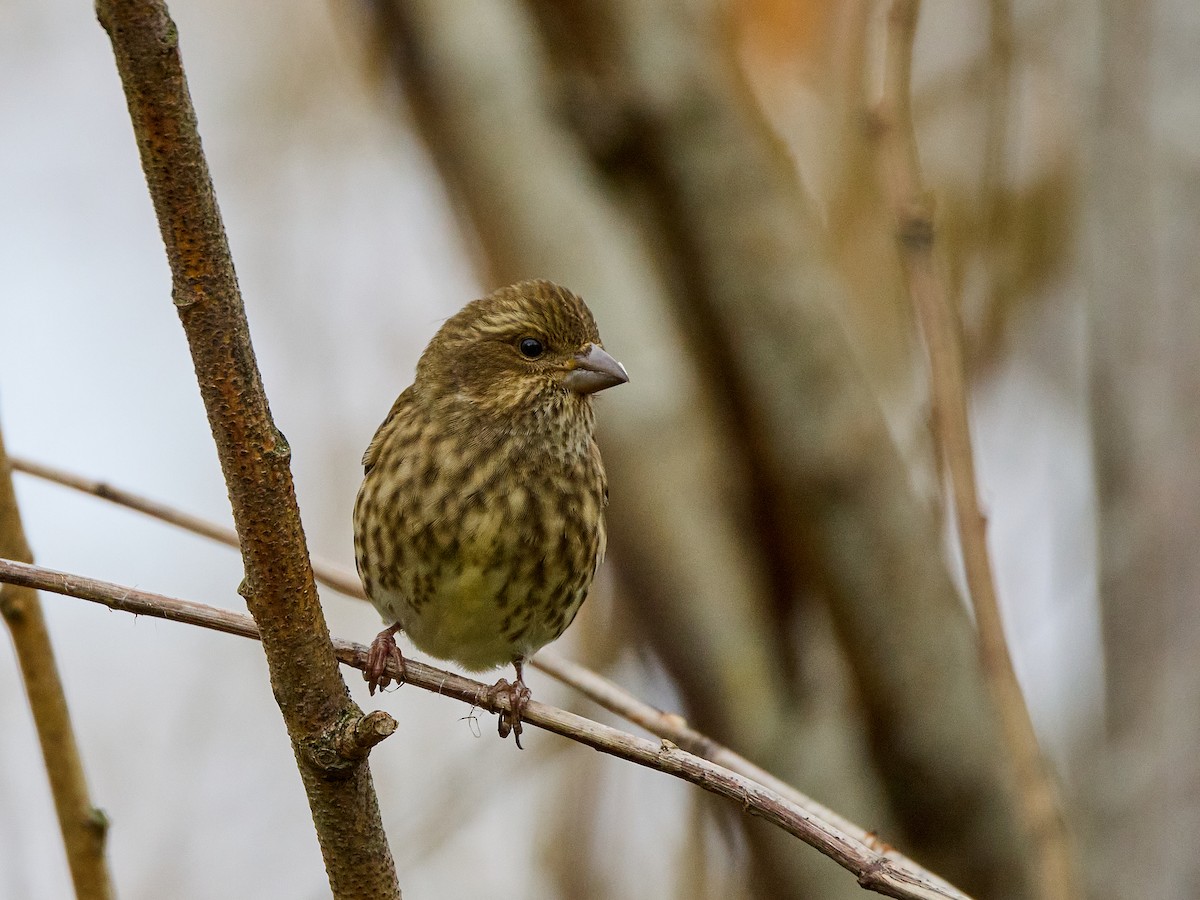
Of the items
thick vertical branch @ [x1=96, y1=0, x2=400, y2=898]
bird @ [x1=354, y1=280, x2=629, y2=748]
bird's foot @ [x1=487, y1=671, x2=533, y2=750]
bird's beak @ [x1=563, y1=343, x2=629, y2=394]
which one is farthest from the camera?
bird's beak @ [x1=563, y1=343, x2=629, y2=394]

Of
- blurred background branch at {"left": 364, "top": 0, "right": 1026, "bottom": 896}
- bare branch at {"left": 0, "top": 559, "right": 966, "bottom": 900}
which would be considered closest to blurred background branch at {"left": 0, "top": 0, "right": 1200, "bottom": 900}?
blurred background branch at {"left": 364, "top": 0, "right": 1026, "bottom": 896}

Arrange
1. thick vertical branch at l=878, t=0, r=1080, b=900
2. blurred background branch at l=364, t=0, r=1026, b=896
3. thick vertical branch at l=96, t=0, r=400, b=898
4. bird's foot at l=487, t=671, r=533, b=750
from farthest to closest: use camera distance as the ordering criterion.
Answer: blurred background branch at l=364, t=0, r=1026, b=896 → bird's foot at l=487, t=671, r=533, b=750 → thick vertical branch at l=878, t=0, r=1080, b=900 → thick vertical branch at l=96, t=0, r=400, b=898

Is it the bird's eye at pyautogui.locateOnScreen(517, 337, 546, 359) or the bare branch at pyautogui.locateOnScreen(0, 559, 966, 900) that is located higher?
the bird's eye at pyautogui.locateOnScreen(517, 337, 546, 359)

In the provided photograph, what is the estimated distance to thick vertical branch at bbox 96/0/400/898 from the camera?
209 centimetres

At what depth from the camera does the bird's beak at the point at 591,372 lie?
14.1 feet

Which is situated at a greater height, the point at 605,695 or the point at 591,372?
the point at 591,372

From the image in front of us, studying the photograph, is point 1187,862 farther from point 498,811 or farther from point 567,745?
point 498,811

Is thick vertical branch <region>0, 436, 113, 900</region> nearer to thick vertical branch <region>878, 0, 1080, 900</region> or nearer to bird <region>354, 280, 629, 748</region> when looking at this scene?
bird <region>354, 280, 629, 748</region>

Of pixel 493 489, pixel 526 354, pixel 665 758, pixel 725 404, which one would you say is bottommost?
pixel 665 758

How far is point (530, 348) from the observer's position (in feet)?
14.5

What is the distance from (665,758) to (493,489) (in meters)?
1.76

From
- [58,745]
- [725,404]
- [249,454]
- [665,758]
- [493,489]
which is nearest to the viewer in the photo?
[249,454]

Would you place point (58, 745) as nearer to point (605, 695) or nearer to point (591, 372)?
point (605, 695)

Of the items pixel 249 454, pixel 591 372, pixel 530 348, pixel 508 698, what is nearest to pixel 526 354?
pixel 530 348
